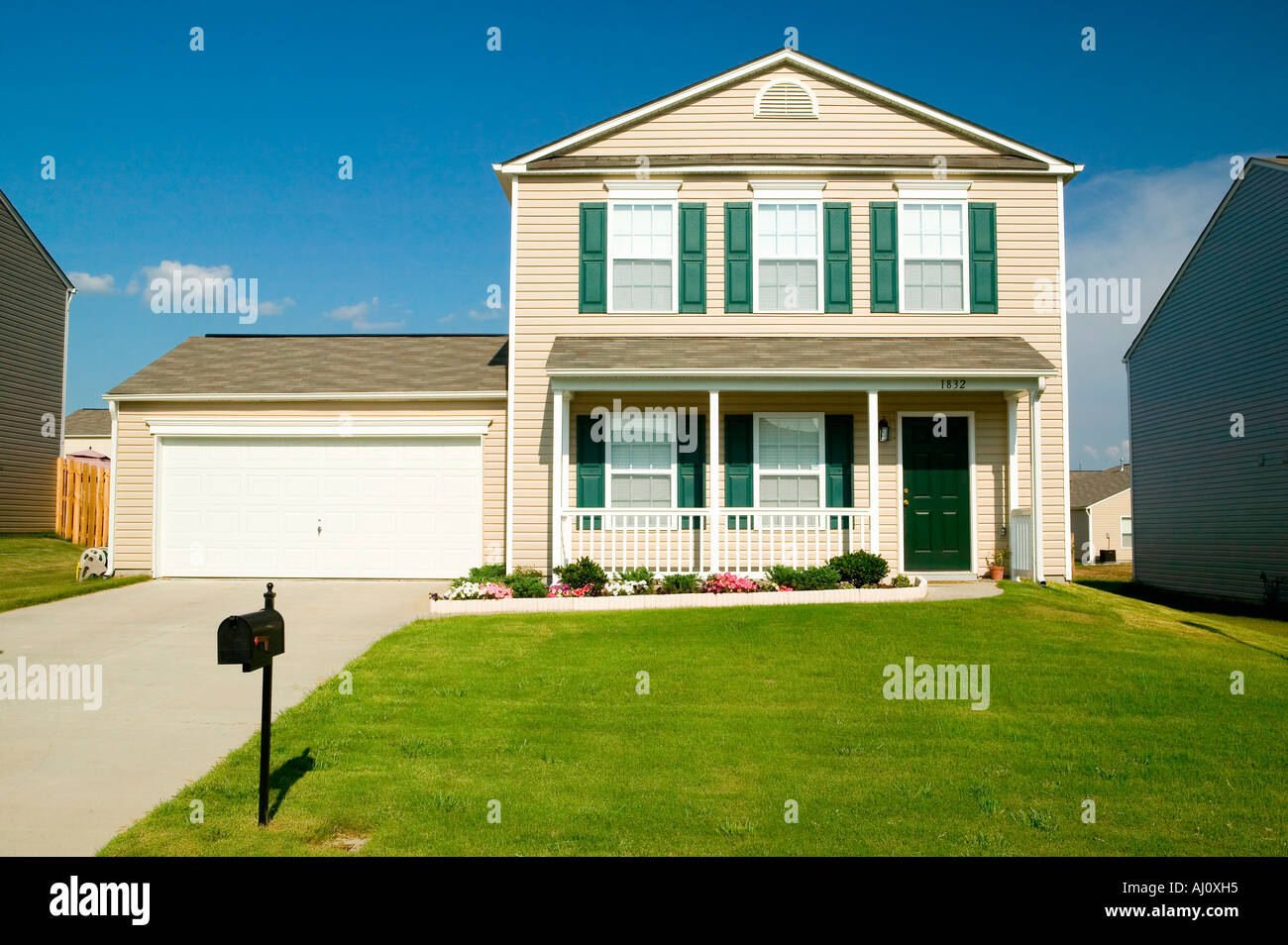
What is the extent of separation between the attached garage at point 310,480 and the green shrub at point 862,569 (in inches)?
209

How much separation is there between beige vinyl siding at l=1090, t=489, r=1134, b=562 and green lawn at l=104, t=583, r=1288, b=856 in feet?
140

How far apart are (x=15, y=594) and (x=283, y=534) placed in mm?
3506

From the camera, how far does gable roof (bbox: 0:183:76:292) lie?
71.2 ft

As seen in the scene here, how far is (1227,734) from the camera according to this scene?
6.48 metres


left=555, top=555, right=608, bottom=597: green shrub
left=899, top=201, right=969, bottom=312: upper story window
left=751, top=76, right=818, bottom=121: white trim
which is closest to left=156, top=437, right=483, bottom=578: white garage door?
left=555, top=555, right=608, bottom=597: green shrub

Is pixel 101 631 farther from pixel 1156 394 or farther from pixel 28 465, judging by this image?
pixel 1156 394

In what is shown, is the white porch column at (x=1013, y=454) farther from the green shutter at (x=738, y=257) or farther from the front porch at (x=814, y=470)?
the green shutter at (x=738, y=257)

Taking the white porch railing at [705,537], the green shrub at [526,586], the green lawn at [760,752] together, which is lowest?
the green lawn at [760,752]

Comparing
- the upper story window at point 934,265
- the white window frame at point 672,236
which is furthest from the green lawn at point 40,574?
the upper story window at point 934,265

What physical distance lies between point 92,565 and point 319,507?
11.2 feet

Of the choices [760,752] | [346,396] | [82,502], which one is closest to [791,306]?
[346,396]

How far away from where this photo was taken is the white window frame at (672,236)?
13758 mm

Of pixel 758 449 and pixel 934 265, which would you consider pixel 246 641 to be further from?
pixel 934 265
